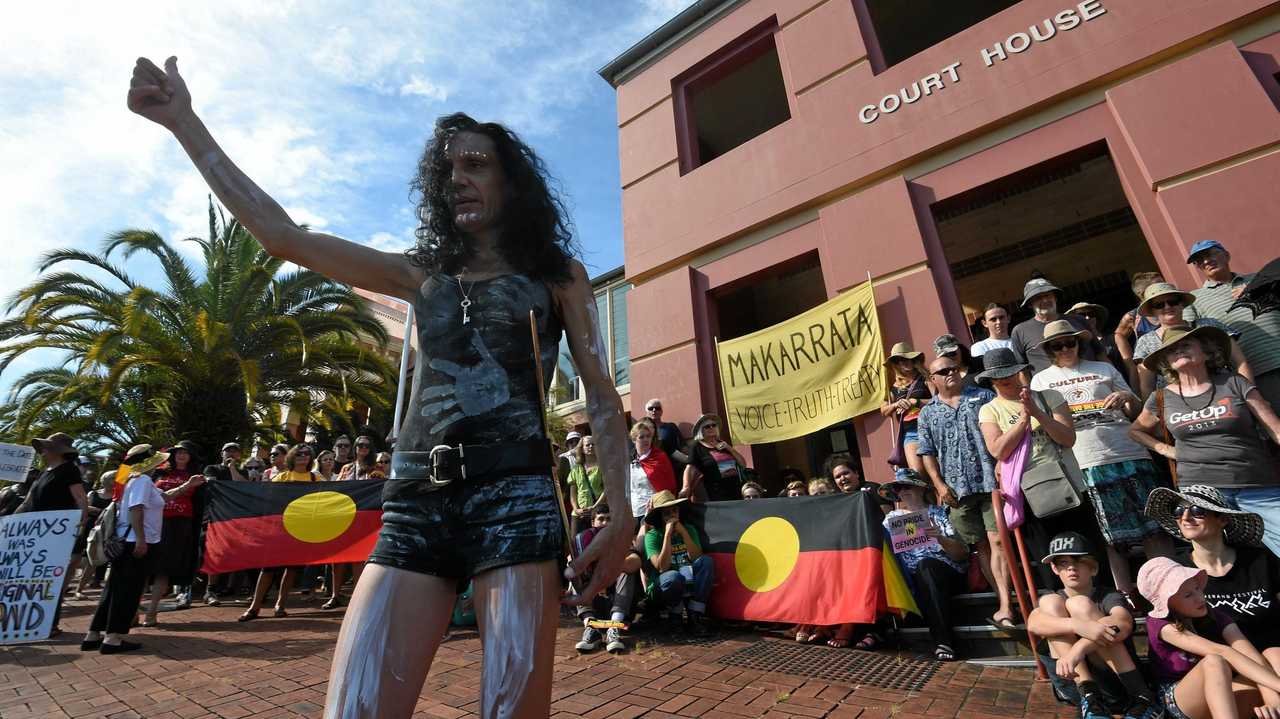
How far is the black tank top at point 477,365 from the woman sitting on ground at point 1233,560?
3.58 m

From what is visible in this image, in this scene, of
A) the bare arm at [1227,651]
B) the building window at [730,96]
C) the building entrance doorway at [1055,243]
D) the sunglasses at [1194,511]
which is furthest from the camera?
the building window at [730,96]

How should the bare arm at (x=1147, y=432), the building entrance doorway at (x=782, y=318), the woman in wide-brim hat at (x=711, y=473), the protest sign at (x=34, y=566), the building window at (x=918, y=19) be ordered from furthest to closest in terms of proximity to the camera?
the building entrance doorway at (x=782, y=318)
the building window at (x=918, y=19)
the woman in wide-brim hat at (x=711, y=473)
the protest sign at (x=34, y=566)
the bare arm at (x=1147, y=432)

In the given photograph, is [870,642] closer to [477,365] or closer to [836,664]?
[836,664]

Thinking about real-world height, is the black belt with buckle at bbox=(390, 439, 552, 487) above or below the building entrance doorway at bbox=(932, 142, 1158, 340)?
below

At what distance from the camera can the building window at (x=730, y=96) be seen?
911cm

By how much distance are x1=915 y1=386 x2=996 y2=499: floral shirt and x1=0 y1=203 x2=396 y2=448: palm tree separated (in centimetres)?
1109

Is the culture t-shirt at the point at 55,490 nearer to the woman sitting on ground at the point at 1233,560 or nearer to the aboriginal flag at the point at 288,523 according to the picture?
the aboriginal flag at the point at 288,523

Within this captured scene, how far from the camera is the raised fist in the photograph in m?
1.58

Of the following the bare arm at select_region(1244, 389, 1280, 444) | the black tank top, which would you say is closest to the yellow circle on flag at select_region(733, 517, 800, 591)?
the bare arm at select_region(1244, 389, 1280, 444)

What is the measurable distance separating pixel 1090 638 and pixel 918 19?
924 cm

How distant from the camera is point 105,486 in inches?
315

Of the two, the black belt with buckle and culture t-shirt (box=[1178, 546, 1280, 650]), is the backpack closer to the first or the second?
the black belt with buckle

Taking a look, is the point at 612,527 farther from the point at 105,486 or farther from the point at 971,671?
the point at 105,486

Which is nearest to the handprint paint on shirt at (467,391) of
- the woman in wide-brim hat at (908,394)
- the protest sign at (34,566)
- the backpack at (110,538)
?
the woman in wide-brim hat at (908,394)
